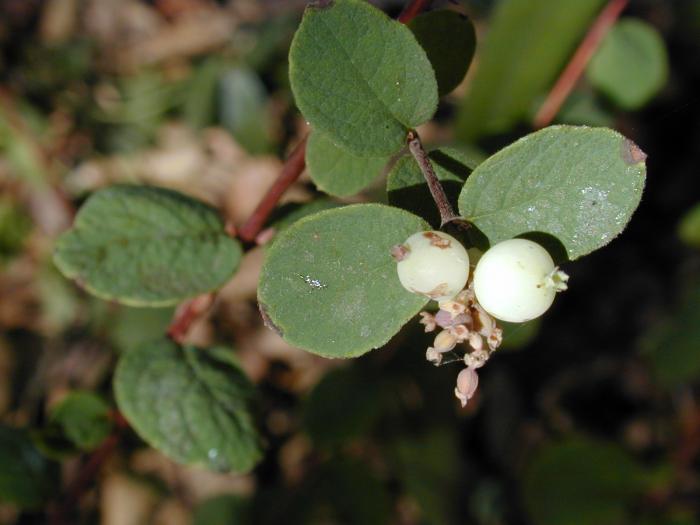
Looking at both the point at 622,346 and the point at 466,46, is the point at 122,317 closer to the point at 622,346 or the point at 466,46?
the point at 466,46

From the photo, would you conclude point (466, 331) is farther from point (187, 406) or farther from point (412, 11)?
point (187, 406)

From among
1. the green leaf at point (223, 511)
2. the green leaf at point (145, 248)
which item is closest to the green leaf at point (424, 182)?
the green leaf at point (145, 248)

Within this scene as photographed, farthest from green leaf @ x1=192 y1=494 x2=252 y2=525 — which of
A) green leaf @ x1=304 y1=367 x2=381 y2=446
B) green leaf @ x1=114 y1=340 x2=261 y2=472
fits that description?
green leaf @ x1=114 y1=340 x2=261 y2=472

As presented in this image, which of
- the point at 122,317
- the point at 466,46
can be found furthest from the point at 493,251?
the point at 122,317

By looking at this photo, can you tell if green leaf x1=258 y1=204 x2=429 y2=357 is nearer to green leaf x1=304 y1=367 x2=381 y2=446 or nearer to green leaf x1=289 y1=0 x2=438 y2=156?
green leaf x1=289 y1=0 x2=438 y2=156

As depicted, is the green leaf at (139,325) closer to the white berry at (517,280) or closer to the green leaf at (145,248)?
the green leaf at (145,248)
